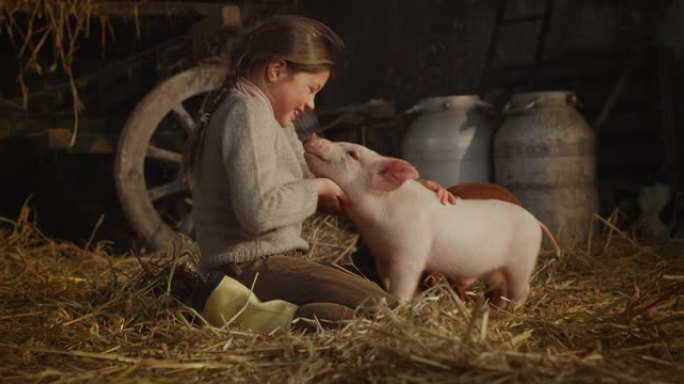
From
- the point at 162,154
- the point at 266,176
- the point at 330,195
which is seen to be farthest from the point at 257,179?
the point at 162,154

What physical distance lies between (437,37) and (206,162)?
4073 millimetres

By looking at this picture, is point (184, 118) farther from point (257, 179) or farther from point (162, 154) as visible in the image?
point (257, 179)

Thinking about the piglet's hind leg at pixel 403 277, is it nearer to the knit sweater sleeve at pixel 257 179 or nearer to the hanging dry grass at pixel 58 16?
the knit sweater sleeve at pixel 257 179

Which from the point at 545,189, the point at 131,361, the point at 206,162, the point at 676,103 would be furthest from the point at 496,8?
the point at 131,361

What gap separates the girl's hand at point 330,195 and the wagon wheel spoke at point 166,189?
202 cm

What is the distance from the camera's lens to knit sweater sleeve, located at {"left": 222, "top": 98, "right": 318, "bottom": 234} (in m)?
2.73

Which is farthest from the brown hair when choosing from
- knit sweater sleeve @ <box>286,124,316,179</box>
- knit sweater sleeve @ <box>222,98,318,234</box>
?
knit sweater sleeve @ <box>286,124,316,179</box>

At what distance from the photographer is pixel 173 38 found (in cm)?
527

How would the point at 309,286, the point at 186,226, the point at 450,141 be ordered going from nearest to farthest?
the point at 309,286
the point at 186,226
the point at 450,141

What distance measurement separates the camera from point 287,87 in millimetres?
2889

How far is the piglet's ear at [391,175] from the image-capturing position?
2.81m

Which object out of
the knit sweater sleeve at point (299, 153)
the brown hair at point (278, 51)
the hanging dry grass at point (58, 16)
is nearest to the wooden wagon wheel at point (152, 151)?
the hanging dry grass at point (58, 16)

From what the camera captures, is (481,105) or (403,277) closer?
(403,277)

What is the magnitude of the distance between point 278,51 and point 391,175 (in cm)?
51
